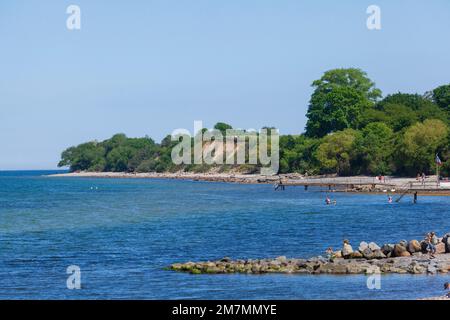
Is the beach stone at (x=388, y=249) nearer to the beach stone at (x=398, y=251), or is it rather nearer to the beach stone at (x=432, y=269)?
the beach stone at (x=398, y=251)

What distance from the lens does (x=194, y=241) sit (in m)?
57.8

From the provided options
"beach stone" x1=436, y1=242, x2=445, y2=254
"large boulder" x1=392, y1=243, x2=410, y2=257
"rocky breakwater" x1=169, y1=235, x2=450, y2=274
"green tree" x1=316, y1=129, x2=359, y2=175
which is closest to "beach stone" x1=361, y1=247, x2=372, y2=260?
"rocky breakwater" x1=169, y1=235, x2=450, y2=274

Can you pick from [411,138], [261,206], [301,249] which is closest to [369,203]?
[261,206]

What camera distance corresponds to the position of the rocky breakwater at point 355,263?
39.2 m

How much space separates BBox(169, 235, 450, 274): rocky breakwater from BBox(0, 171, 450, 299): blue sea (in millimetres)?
1146

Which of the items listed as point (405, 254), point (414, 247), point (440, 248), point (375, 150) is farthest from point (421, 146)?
point (405, 254)

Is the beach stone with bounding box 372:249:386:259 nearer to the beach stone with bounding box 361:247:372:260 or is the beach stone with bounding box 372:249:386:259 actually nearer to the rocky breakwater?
the rocky breakwater

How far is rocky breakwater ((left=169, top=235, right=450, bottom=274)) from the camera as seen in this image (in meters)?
39.2

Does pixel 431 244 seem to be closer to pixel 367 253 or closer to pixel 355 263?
pixel 367 253

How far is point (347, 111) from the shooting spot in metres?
187

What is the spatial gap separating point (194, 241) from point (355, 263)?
1880cm

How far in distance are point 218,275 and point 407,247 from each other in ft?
36.5

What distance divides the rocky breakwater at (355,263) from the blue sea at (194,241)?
115 centimetres

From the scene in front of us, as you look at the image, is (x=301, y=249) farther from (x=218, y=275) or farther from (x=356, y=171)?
(x=356, y=171)
